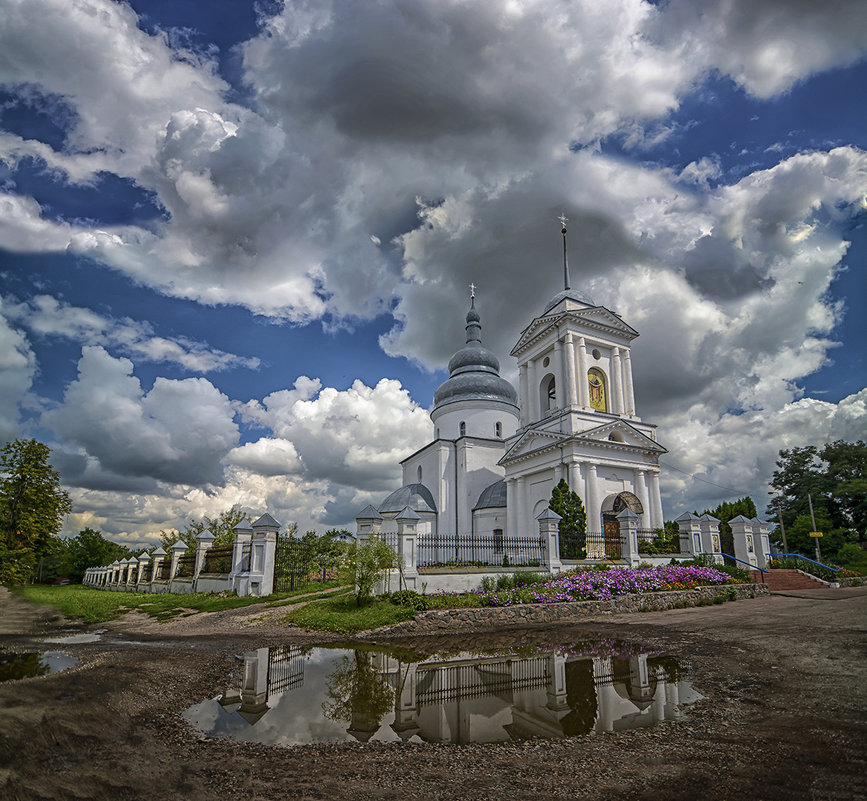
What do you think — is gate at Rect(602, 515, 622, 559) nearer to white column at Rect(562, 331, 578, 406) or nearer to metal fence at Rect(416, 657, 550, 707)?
white column at Rect(562, 331, 578, 406)

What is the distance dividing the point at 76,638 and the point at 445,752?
10.6 metres

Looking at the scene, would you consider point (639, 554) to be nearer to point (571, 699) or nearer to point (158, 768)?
point (571, 699)

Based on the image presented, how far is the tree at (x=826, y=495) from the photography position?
39094mm

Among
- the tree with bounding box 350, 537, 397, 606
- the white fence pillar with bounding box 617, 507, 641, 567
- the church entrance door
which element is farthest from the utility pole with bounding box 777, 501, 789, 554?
the tree with bounding box 350, 537, 397, 606

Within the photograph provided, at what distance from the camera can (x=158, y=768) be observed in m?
4.51

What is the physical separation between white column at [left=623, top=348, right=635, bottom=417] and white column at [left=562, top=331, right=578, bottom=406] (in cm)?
384

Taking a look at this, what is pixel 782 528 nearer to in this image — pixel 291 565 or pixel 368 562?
pixel 291 565

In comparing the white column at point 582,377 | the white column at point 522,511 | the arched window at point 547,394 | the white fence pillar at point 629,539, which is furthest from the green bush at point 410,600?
the arched window at point 547,394

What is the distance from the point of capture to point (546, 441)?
88.7 feet

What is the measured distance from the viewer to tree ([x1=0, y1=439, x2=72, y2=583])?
25.8m

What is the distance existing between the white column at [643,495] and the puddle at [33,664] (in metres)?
23.7

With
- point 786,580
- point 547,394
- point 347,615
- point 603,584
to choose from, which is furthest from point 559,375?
point 347,615

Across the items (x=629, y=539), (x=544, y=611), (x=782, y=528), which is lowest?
(x=544, y=611)

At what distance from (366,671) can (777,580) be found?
63.5 feet
